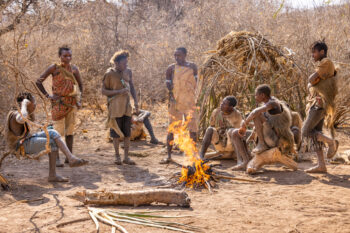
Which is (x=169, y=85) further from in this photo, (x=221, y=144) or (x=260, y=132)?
(x=260, y=132)

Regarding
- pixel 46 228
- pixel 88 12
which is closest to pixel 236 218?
pixel 46 228

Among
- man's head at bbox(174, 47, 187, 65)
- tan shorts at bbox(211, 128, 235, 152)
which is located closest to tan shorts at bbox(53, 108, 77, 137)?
man's head at bbox(174, 47, 187, 65)

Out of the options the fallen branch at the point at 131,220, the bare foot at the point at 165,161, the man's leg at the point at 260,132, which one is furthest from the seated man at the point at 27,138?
the man's leg at the point at 260,132

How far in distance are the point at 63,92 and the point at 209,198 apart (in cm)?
275

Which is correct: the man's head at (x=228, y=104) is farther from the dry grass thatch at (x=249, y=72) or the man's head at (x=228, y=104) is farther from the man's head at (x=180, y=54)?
the man's head at (x=180, y=54)

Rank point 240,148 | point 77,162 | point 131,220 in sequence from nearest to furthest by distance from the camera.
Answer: point 131,220
point 77,162
point 240,148

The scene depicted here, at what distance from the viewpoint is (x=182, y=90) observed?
6.23 metres

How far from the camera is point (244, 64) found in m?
6.68

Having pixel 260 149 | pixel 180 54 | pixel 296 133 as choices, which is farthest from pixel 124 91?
pixel 296 133

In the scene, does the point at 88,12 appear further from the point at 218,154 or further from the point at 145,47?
the point at 218,154

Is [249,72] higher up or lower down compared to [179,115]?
higher up

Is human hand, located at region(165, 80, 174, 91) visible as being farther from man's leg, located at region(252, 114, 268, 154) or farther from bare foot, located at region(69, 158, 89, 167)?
bare foot, located at region(69, 158, 89, 167)

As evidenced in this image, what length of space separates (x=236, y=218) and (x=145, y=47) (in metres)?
10.6

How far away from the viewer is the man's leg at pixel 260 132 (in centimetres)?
513
